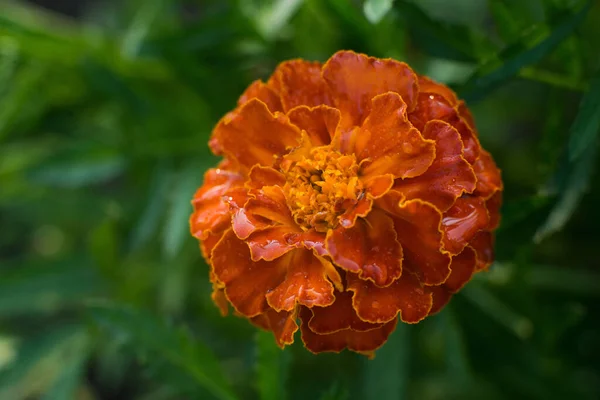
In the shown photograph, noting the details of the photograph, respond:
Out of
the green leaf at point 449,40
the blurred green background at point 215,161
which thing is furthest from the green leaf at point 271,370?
the green leaf at point 449,40

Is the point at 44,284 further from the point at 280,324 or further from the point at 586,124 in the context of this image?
the point at 586,124

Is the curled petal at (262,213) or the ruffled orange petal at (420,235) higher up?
the curled petal at (262,213)

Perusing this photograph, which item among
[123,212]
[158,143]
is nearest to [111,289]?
[123,212]

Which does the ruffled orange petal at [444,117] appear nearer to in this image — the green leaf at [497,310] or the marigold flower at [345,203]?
the marigold flower at [345,203]

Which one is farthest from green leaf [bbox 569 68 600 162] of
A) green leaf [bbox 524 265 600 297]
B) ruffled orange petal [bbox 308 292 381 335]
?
green leaf [bbox 524 265 600 297]

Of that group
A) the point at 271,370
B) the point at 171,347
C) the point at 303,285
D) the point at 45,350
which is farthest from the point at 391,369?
the point at 45,350

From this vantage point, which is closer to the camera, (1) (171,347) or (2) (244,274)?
(2) (244,274)
